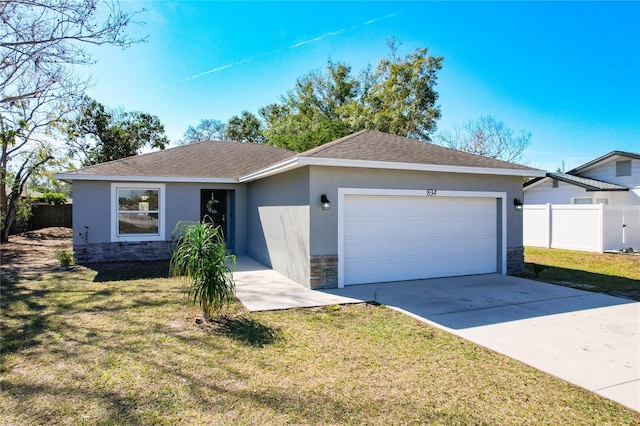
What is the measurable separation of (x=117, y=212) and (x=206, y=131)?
37570mm

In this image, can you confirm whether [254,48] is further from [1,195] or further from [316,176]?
[1,195]

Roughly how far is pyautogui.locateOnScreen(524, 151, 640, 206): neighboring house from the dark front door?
15.0 meters

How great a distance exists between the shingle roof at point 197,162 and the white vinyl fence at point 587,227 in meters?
11.2

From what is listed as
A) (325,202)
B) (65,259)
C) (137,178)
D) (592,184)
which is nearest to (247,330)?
(325,202)

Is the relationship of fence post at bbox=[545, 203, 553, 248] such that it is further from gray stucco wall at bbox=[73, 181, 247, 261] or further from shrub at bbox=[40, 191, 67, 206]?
shrub at bbox=[40, 191, 67, 206]

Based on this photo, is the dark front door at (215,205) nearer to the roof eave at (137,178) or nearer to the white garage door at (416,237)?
the roof eave at (137,178)

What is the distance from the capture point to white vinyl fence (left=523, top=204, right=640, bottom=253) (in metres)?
14.3

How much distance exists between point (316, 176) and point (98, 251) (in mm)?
7812

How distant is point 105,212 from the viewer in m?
11.4

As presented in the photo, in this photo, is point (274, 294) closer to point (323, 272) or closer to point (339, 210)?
point (323, 272)

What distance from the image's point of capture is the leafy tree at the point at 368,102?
26.7 meters

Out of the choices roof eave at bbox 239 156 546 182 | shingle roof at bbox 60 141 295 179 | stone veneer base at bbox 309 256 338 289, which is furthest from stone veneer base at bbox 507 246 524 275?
shingle roof at bbox 60 141 295 179

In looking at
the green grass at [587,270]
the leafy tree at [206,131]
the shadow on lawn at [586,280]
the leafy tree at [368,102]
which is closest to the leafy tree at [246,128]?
the leafy tree at [206,131]

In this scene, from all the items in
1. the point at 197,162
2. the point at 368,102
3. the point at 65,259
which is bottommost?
the point at 65,259
